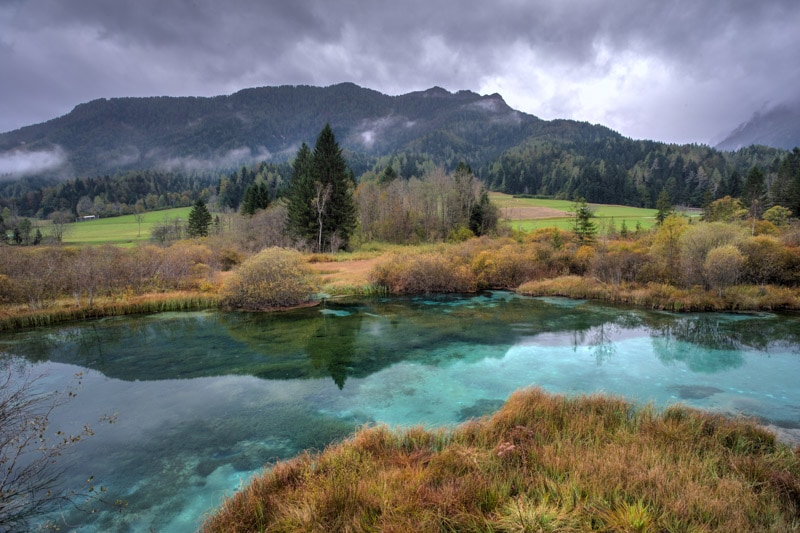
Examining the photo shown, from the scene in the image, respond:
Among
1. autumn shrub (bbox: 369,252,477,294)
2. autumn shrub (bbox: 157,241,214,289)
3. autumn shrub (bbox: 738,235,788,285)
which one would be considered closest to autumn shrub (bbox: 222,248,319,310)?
autumn shrub (bbox: 157,241,214,289)

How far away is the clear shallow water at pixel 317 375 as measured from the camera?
8.48m

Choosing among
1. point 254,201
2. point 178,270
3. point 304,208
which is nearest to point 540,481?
point 178,270

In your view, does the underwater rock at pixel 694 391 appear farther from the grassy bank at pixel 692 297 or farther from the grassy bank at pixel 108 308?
the grassy bank at pixel 108 308

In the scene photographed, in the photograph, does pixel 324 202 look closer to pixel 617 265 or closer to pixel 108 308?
pixel 108 308

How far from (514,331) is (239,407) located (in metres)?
12.9

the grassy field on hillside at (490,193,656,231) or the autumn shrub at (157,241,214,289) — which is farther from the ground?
the grassy field on hillside at (490,193,656,231)

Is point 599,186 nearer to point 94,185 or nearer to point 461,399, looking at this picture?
point 461,399

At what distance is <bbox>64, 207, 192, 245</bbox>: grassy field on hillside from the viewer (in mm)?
64925

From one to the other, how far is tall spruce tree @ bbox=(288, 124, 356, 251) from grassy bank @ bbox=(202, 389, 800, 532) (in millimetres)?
39271

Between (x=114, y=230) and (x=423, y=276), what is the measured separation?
77837 millimetres

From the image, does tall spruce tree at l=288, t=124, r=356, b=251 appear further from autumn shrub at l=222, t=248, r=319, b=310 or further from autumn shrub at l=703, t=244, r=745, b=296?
autumn shrub at l=703, t=244, r=745, b=296

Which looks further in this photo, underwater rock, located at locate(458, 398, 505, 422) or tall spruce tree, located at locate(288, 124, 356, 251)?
tall spruce tree, located at locate(288, 124, 356, 251)

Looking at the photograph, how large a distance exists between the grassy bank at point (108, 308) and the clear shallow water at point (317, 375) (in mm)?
1326

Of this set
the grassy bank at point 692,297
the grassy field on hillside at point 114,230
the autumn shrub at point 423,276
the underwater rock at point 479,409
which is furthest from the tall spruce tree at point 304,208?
the underwater rock at point 479,409
